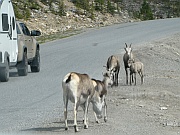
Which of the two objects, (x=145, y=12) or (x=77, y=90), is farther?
(x=145, y=12)

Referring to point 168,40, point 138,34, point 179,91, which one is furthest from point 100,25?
point 179,91

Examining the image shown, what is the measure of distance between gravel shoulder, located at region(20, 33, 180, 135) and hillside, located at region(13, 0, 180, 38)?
19592 millimetres

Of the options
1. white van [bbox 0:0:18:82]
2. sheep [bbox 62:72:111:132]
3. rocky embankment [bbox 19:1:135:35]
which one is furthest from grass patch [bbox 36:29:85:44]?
sheep [bbox 62:72:111:132]

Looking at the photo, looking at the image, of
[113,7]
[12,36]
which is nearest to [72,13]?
[113,7]

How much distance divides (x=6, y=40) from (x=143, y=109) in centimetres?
669

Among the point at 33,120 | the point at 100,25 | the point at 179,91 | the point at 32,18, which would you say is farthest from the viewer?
the point at 100,25

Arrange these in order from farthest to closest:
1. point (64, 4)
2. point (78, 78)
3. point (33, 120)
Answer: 1. point (64, 4)
2. point (33, 120)
3. point (78, 78)

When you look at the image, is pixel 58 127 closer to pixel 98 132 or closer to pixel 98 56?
pixel 98 132

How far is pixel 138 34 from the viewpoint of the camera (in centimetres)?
3853

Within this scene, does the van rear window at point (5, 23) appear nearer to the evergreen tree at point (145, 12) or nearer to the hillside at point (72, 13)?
the hillside at point (72, 13)

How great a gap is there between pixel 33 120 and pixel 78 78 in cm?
197

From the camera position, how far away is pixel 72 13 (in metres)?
47.7

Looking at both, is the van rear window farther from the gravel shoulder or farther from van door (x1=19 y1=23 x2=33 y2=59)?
the gravel shoulder

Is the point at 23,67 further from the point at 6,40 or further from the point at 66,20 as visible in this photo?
the point at 66,20
